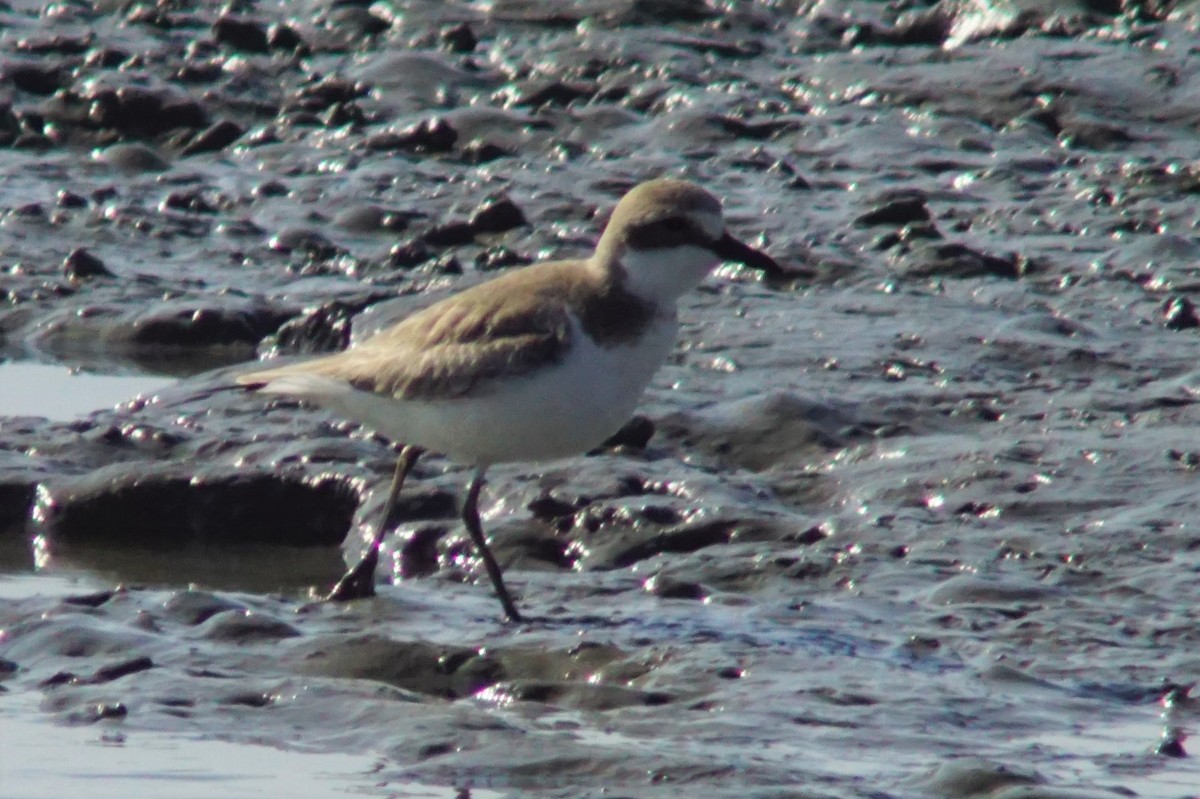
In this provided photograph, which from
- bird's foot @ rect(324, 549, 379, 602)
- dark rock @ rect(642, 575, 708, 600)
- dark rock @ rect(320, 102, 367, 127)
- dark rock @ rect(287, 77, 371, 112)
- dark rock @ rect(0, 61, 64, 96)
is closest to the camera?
bird's foot @ rect(324, 549, 379, 602)

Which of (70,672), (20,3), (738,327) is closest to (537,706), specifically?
(70,672)

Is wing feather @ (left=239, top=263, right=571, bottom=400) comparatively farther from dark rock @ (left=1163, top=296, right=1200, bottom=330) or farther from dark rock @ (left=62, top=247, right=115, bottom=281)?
dark rock @ (left=62, top=247, right=115, bottom=281)

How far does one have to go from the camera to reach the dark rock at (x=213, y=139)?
13047 mm

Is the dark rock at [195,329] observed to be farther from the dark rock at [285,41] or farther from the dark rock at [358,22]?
the dark rock at [358,22]

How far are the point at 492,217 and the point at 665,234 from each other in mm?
4582

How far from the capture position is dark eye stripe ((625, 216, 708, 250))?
651cm

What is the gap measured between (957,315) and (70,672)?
4.81 meters

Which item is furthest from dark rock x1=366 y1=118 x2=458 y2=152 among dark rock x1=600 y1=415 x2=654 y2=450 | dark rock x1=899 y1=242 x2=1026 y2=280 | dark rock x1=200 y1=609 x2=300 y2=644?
dark rock x1=200 y1=609 x2=300 y2=644

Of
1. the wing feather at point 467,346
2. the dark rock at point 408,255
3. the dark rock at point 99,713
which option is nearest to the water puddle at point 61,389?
the dark rock at point 408,255

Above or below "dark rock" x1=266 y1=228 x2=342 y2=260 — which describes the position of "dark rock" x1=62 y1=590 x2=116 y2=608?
above

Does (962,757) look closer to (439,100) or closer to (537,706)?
(537,706)

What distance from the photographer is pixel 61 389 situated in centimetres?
927

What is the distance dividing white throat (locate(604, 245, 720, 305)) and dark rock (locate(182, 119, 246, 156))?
698 cm

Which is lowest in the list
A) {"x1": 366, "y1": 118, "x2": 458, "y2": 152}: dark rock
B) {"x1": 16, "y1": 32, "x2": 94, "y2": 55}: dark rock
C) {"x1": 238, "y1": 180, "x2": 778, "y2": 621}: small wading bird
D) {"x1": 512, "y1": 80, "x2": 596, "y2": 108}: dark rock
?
{"x1": 366, "y1": 118, "x2": 458, "y2": 152}: dark rock
